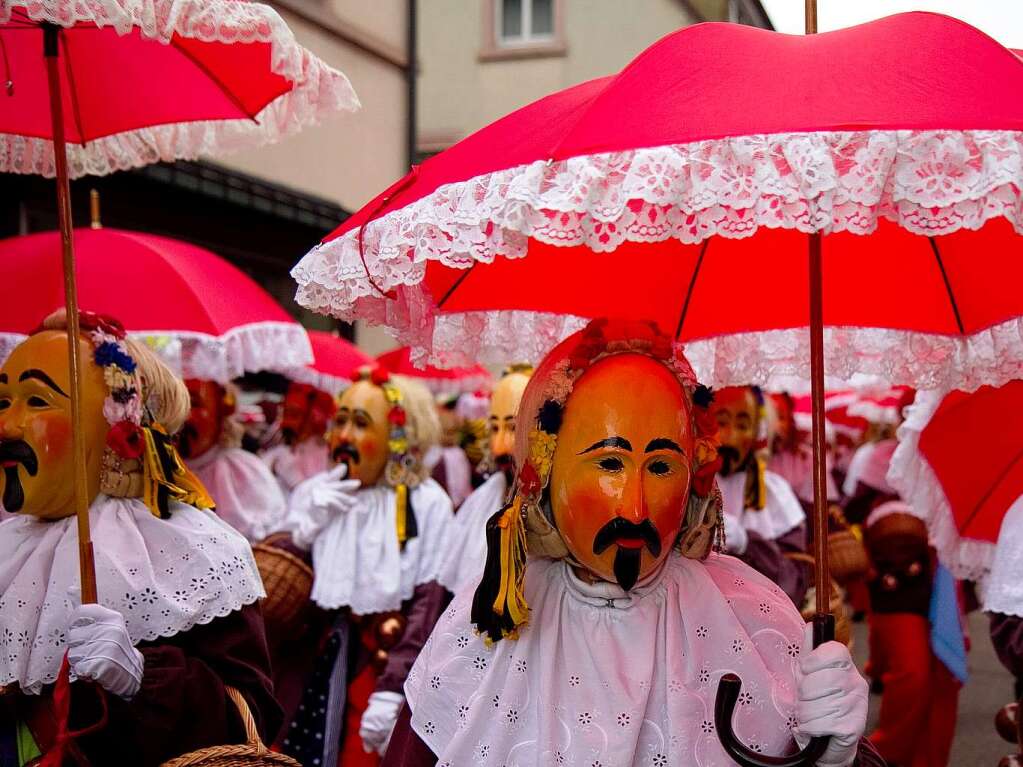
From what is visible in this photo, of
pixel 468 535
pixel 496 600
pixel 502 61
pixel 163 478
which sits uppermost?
pixel 502 61

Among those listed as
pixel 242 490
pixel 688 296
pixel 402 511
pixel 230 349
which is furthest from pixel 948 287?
pixel 242 490

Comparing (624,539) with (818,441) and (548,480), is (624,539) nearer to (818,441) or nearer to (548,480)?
(548,480)

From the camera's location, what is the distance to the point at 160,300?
4.41 meters

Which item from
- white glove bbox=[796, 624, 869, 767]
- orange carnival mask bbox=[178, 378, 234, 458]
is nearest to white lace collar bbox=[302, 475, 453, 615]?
orange carnival mask bbox=[178, 378, 234, 458]

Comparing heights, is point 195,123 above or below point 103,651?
above

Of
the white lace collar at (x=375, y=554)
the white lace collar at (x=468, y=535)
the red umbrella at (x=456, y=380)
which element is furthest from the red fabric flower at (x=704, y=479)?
the red umbrella at (x=456, y=380)

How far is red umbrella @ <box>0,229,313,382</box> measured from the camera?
4227 millimetres

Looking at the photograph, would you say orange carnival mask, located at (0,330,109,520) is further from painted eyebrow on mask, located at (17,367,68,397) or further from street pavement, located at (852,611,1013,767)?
street pavement, located at (852,611,1013,767)

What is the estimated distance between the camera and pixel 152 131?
141 inches

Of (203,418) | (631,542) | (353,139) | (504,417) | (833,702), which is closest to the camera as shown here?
(833,702)

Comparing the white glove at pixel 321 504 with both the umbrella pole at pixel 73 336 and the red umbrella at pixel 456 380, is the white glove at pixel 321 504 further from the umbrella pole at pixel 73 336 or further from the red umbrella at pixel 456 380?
the umbrella pole at pixel 73 336

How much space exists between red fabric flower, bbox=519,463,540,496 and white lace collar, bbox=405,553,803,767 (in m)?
0.21

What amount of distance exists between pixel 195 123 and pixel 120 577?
140cm

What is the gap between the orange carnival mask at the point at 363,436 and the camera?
504 cm
